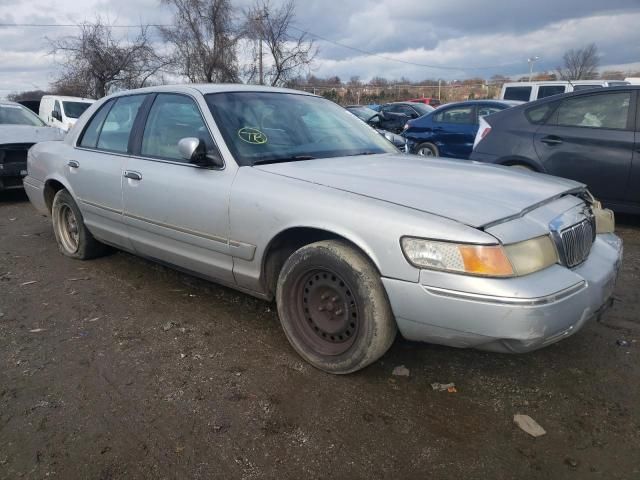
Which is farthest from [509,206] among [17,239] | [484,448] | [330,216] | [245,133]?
[17,239]

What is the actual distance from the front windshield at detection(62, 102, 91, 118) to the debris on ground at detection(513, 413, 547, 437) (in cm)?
1392

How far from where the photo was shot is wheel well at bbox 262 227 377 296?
2.77 meters

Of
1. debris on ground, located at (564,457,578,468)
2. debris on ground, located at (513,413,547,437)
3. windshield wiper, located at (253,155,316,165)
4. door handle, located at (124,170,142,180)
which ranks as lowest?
debris on ground, located at (564,457,578,468)

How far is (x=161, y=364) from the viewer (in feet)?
9.42

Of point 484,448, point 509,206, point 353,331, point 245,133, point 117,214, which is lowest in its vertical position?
point 484,448

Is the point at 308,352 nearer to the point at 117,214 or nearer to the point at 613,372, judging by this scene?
the point at 613,372

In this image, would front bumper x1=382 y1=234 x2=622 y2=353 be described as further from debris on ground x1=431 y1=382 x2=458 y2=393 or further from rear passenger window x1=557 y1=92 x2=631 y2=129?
rear passenger window x1=557 y1=92 x2=631 y2=129

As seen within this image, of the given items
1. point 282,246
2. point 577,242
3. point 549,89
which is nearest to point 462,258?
point 577,242

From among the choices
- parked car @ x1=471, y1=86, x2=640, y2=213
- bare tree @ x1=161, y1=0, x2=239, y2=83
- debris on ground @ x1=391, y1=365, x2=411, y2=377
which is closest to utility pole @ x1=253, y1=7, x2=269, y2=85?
bare tree @ x1=161, y1=0, x2=239, y2=83

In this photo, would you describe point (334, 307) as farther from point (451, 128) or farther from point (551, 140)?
point (451, 128)

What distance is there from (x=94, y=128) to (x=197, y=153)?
1.87 metres

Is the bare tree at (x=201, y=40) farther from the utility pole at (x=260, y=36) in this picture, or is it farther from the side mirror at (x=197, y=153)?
the side mirror at (x=197, y=153)

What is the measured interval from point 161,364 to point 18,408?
2.35ft

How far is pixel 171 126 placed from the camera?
11.7ft
